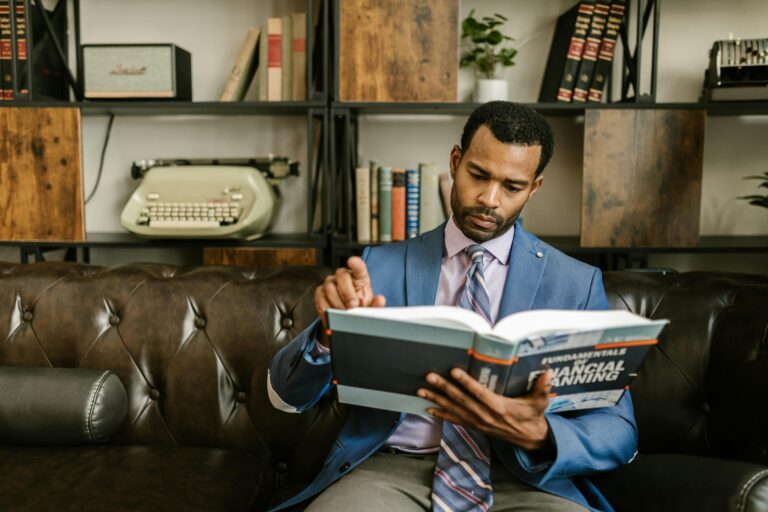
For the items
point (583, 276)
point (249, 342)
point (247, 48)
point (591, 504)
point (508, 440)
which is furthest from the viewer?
point (247, 48)

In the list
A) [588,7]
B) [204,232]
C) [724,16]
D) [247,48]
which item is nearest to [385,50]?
[247,48]

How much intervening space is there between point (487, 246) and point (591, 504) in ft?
1.81

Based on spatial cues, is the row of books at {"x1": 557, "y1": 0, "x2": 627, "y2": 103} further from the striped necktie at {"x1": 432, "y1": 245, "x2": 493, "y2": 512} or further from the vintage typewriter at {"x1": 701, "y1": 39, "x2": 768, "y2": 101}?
the striped necktie at {"x1": 432, "y1": 245, "x2": 493, "y2": 512}

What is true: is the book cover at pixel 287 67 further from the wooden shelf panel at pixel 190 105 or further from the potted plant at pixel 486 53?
the potted plant at pixel 486 53

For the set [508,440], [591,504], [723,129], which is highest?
[723,129]

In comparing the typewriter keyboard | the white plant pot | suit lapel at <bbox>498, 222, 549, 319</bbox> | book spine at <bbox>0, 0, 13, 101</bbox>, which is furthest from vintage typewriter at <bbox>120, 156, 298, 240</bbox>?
suit lapel at <bbox>498, 222, 549, 319</bbox>

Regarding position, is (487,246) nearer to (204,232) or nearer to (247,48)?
(204,232)

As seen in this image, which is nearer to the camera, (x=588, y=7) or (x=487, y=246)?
(x=487, y=246)

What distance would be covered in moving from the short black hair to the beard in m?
0.14

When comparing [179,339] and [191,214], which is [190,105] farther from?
[179,339]

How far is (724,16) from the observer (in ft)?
8.45

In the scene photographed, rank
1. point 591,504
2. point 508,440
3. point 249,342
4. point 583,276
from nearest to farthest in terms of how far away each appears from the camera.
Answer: point 508,440 < point 591,504 < point 583,276 < point 249,342

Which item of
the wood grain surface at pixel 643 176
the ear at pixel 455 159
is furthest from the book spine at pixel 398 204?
the ear at pixel 455 159

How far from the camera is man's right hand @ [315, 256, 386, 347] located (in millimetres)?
1159
